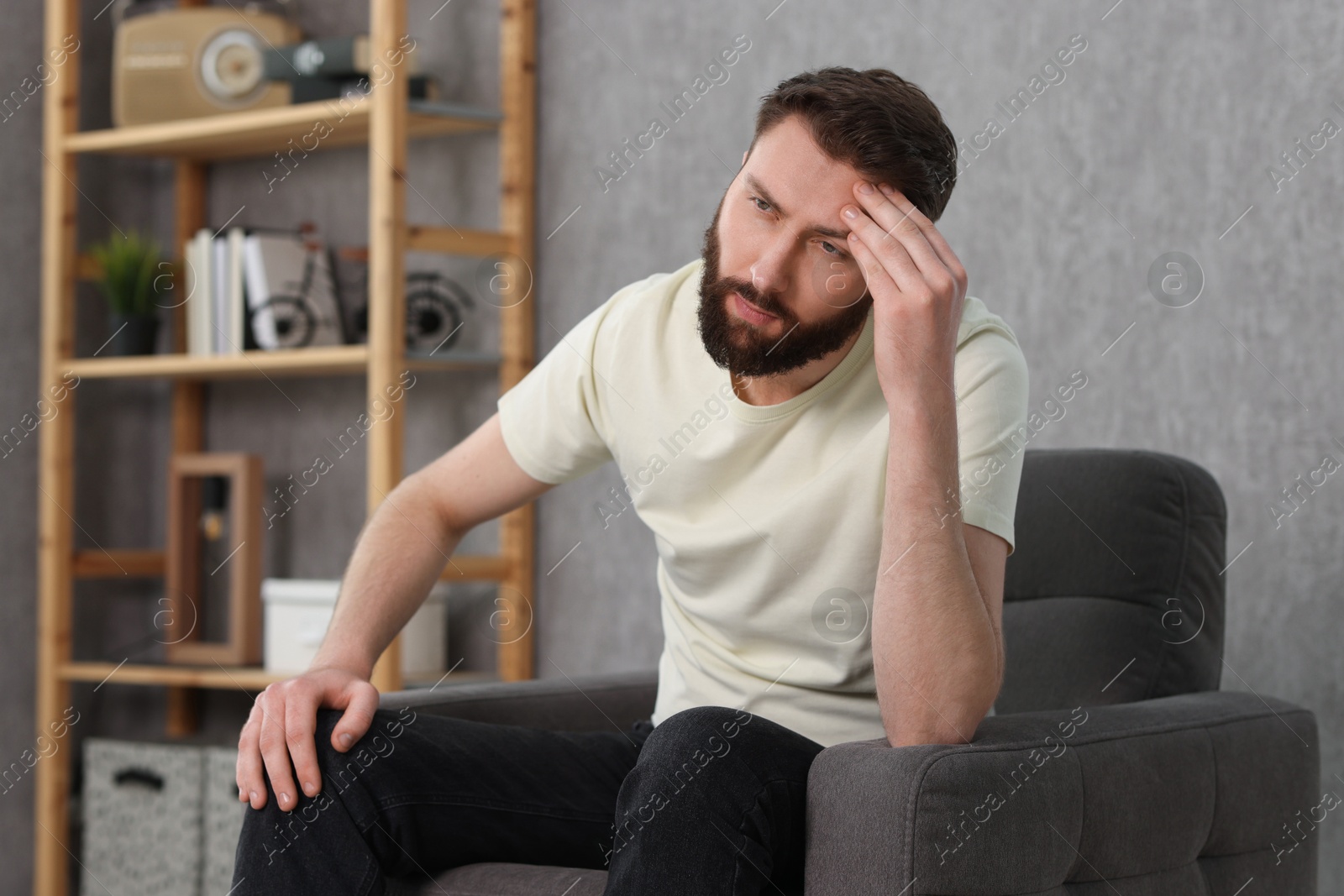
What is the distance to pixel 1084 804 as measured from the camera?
45.1 inches

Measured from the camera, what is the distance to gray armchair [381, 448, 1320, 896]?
41.4 inches

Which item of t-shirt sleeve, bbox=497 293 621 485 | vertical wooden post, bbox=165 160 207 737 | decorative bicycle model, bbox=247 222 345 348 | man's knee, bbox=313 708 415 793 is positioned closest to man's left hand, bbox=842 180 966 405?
Answer: t-shirt sleeve, bbox=497 293 621 485

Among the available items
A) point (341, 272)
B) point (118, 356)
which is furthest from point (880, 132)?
point (118, 356)

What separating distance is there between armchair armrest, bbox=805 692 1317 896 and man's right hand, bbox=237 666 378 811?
1.36 ft

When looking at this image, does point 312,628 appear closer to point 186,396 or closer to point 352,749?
point 186,396

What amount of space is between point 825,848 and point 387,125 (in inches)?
68.8

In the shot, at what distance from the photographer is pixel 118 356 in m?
2.90

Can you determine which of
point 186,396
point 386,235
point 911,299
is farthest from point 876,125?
point 186,396

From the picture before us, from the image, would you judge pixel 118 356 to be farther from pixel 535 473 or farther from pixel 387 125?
pixel 535 473

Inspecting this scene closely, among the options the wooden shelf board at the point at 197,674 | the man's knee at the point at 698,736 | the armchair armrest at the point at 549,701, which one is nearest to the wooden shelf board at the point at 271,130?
the wooden shelf board at the point at 197,674

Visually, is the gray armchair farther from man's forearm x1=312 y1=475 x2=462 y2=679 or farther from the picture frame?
the picture frame

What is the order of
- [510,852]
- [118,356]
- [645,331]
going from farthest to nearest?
[118,356], [645,331], [510,852]

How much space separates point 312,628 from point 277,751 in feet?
4.60

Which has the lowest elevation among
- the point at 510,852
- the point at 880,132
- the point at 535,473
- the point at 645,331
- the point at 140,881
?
the point at 140,881
